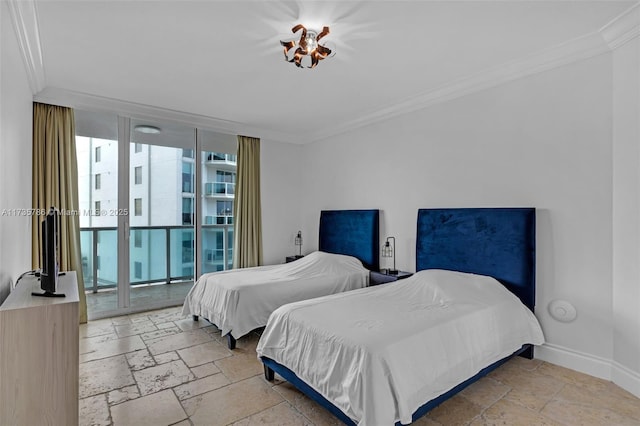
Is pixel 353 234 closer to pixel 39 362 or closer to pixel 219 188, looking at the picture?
pixel 219 188

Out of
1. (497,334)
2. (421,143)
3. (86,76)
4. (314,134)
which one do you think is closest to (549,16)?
(421,143)

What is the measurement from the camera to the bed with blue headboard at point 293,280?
127 inches

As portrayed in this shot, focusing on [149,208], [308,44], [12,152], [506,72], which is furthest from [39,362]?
[506,72]

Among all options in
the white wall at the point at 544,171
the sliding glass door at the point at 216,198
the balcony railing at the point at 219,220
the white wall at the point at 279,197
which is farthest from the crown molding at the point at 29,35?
the white wall at the point at 544,171

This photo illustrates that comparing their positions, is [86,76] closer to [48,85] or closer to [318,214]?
[48,85]

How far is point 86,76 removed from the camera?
128 inches

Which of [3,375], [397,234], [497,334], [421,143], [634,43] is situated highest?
[634,43]

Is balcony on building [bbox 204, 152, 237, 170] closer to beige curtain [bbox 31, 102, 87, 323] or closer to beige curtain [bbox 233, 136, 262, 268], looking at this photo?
beige curtain [bbox 233, 136, 262, 268]

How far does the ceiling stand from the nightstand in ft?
6.45

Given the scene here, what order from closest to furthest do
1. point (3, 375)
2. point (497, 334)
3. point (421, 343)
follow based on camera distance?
point (3, 375) < point (421, 343) < point (497, 334)

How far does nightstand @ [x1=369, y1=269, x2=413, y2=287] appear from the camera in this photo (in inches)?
146

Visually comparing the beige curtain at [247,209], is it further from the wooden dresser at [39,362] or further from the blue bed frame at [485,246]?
the wooden dresser at [39,362]

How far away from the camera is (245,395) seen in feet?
7.80

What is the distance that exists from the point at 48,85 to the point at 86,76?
0.60 metres
